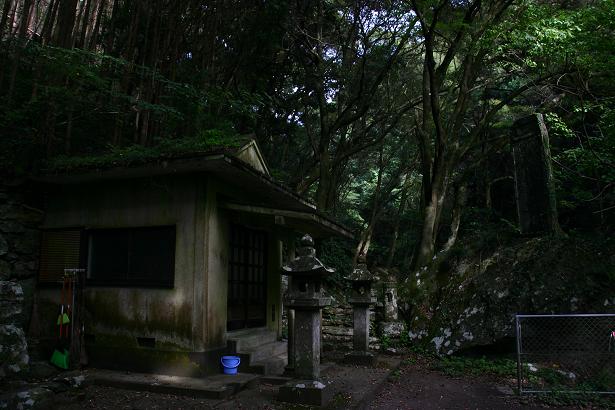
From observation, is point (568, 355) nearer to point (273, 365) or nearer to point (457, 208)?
point (273, 365)

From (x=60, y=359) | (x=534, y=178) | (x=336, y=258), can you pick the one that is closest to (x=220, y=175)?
(x=60, y=359)

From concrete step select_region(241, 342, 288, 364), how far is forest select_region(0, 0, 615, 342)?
3.55 meters

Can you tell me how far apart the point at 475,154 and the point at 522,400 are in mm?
13647

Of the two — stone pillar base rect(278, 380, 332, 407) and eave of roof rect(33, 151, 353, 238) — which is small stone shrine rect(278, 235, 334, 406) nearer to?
stone pillar base rect(278, 380, 332, 407)

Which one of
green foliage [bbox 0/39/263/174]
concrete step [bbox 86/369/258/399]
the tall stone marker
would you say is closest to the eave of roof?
green foliage [bbox 0/39/263/174]

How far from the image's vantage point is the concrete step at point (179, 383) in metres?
6.42

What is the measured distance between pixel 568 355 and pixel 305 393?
18.5 feet

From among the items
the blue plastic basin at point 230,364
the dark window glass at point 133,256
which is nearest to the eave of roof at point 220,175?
the dark window glass at point 133,256

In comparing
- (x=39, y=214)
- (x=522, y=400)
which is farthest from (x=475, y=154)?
(x=39, y=214)

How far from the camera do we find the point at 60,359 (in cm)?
748

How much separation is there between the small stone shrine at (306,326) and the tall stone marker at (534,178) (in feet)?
23.9

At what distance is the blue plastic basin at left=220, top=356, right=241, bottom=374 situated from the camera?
7473 mm

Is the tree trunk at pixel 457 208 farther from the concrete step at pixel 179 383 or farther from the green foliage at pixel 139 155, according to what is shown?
the concrete step at pixel 179 383

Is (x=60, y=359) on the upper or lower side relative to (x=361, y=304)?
lower
